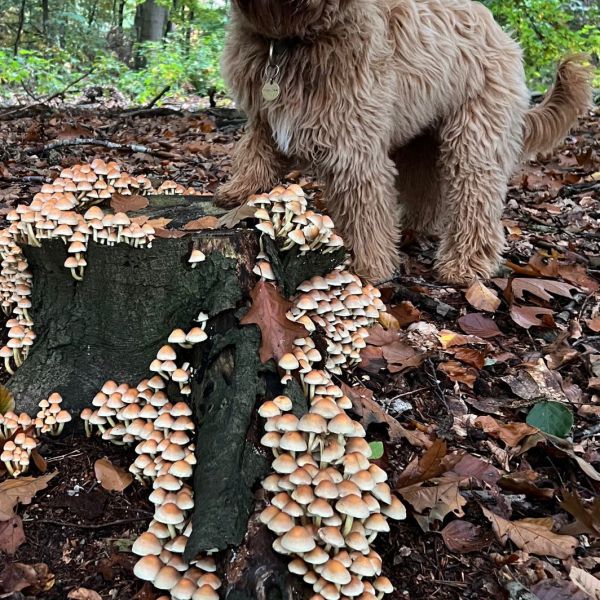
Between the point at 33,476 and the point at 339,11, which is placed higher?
the point at 339,11

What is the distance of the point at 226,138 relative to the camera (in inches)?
318

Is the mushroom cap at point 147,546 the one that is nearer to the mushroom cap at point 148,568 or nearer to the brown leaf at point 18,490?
the mushroom cap at point 148,568

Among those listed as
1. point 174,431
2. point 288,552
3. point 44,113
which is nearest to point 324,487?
point 288,552

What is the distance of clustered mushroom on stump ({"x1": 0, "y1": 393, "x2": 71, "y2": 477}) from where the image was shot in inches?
95.0

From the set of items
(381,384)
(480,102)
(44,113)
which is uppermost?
(480,102)

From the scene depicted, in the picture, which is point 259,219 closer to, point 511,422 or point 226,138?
point 511,422

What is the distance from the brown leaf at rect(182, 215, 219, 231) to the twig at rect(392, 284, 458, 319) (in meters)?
1.66

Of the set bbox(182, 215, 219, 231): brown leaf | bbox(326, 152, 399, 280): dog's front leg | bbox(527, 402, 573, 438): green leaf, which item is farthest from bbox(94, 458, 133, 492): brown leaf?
bbox(326, 152, 399, 280): dog's front leg

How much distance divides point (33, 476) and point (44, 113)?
7.59 meters

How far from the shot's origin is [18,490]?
2.35 metres

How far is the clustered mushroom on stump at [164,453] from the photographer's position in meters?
1.80

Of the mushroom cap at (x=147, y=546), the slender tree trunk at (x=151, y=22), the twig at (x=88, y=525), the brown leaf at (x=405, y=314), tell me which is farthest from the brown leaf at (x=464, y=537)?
the slender tree trunk at (x=151, y=22)

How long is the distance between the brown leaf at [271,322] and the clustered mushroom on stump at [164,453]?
9.6 inches

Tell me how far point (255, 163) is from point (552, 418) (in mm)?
2553
